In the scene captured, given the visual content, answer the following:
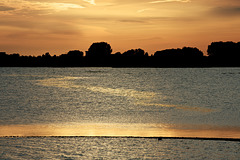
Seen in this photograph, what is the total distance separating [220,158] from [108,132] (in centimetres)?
969

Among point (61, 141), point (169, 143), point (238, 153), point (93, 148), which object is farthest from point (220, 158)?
point (61, 141)

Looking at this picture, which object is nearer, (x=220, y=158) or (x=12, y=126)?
(x=220, y=158)

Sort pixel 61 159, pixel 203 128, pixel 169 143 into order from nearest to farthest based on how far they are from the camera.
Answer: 1. pixel 61 159
2. pixel 169 143
3. pixel 203 128

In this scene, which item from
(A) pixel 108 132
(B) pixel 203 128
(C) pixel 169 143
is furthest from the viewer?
(B) pixel 203 128

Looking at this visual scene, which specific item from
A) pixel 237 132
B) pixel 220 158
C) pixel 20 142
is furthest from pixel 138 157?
pixel 237 132

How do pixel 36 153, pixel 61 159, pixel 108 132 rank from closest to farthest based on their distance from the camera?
pixel 61 159, pixel 36 153, pixel 108 132

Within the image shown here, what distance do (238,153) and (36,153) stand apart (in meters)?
10.2

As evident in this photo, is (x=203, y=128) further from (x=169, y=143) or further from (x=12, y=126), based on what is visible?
(x=12, y=126)

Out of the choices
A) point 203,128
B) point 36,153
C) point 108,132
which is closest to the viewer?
point 36,153

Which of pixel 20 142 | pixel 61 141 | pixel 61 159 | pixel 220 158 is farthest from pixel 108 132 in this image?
pixel 220 158

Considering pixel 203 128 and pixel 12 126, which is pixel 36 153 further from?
pixel 203 128

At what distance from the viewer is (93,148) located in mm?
18250

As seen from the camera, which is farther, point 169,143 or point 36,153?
point 169,143

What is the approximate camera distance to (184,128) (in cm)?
2741
